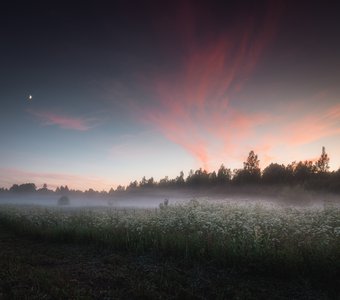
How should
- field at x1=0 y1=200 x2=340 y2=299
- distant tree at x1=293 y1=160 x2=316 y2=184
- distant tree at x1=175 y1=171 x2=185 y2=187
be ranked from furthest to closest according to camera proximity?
distant tree at x1=175 y1=171 x2=185 y2=187
distant tree at x1=293 y1=160 x2=316 y2=184
field at x1=0 y1=200 x2=340 y2=299

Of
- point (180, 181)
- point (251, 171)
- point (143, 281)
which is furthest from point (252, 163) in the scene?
point (143, 281)

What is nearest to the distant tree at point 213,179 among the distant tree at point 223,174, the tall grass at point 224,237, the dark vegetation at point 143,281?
the distant tree at point 223,174

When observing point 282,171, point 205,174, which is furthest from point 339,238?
point 205,174

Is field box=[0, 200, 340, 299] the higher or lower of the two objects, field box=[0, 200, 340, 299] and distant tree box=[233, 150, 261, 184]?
the lower

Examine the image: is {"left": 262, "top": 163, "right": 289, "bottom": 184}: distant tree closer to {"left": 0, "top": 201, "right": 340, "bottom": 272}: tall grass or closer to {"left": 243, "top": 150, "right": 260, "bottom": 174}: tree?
{"left": 243, "top": 150, "right": 260, "bottom": 174}: tree

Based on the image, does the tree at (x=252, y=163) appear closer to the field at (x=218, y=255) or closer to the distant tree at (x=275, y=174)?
the distant tree at (x=275, y=174)

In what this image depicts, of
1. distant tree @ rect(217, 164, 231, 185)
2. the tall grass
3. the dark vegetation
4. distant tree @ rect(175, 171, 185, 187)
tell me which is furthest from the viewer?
distant tree @ rect(175, 171, 185, 187)

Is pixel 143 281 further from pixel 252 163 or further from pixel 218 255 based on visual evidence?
pixel 252 163

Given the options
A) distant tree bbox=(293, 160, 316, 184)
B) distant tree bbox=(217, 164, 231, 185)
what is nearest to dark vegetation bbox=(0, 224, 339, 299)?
distant tree bbox=(293, 160, 316, 184)

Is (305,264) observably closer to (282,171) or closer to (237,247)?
(237,247)

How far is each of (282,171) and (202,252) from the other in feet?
268

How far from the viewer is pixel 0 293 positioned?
6797 mm

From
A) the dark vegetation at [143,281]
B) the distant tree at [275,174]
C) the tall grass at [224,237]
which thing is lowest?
the dark vegetation at [143,281]

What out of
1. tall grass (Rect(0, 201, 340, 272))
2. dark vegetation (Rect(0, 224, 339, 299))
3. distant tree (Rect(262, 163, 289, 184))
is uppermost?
distant tree (Rect(262, 163, 289, 184))
